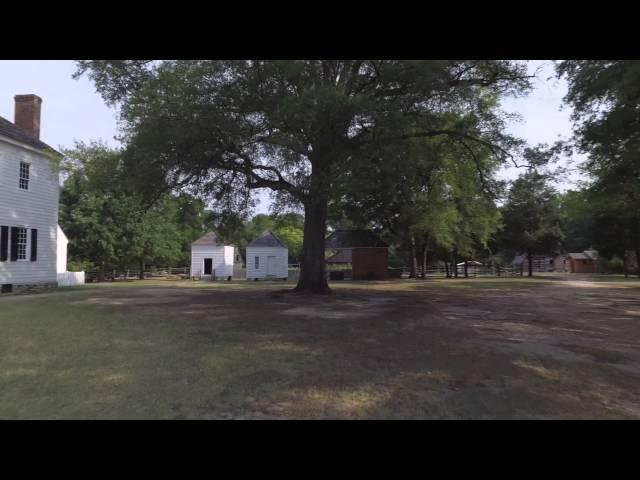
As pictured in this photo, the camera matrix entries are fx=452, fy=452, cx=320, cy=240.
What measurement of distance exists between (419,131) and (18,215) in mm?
19187

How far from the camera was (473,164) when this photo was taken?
23125 mm

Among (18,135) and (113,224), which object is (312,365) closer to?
(18,135)

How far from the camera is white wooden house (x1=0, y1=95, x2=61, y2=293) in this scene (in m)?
21.0

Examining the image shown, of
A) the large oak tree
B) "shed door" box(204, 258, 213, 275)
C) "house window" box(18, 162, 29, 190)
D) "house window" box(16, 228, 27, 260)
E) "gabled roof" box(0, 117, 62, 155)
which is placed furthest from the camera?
"shed door" box(204, 258, 213, 275)

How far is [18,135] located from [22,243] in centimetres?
523

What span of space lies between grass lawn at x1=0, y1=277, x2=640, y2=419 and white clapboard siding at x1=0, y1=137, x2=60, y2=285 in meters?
9.08

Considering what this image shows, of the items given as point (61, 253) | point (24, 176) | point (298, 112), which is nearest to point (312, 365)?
point (298, 112)

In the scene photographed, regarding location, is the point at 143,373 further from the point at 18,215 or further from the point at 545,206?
the point at 545,206

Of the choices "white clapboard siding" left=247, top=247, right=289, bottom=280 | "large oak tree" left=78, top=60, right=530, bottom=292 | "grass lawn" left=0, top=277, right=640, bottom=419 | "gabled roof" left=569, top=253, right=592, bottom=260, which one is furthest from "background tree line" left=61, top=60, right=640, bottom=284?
"gabled roof" left=569, top=253, right=592, bottom=260

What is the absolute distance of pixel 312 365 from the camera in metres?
7.65

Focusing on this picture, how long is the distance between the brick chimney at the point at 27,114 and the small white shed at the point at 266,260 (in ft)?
70.4

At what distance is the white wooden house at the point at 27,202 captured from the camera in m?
21.0

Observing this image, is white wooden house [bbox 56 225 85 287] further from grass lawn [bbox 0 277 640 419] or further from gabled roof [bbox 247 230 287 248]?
grass lawn [bbox 0 277 640 419]

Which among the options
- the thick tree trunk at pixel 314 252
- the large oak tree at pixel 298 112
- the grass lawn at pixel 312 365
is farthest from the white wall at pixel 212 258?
the grass lawn at pixel 312 365
